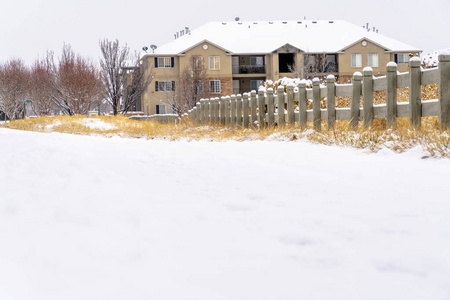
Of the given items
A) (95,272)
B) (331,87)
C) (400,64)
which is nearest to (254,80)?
(400,64)

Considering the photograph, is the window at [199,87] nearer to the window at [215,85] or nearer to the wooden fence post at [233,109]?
the window at [215,85]

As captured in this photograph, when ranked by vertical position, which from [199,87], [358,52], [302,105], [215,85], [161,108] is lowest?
[302,105]

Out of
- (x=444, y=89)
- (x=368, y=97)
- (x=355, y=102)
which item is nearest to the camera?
(x=444, y=89)

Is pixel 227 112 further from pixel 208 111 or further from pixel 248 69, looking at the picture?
pixel 248 69

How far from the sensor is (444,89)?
27.7ft

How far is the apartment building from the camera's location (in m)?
52.2

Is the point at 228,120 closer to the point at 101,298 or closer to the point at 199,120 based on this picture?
the point at 199,120

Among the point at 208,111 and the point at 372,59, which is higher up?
the point at 372,59

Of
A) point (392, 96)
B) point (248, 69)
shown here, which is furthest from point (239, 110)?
point (248, 69)

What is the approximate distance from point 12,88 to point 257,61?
25.8 m

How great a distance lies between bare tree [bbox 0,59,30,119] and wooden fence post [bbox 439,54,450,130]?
4727cm

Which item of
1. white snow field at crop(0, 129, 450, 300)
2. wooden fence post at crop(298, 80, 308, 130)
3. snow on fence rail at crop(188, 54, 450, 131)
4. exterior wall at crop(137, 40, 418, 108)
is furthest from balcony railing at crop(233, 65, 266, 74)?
white snow field at crop(0, 129, 450, 300)

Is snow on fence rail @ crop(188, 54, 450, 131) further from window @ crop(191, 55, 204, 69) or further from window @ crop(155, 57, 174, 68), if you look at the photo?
window @ crop(155, 57, 174, 68)

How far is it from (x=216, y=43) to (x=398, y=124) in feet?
147
